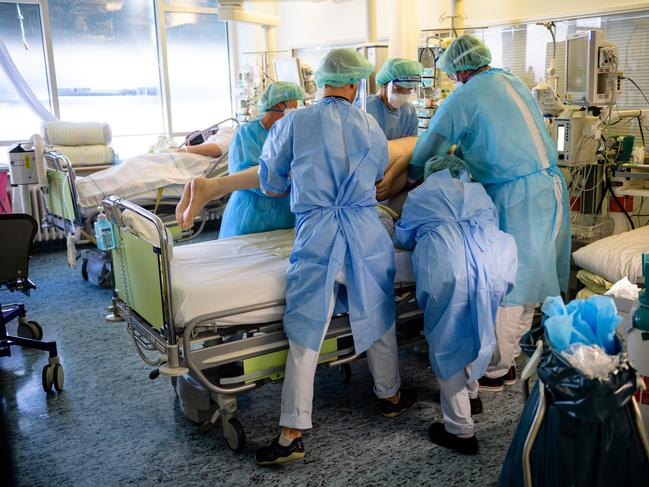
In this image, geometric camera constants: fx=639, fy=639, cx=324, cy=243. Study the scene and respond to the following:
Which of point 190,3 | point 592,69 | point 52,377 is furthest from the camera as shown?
point 190,3

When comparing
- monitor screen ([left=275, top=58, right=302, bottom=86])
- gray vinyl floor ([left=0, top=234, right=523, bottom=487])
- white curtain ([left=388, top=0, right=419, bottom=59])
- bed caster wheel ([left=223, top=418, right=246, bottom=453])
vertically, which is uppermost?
white curtain ([left=388, top=0, right=419, bottom=59])

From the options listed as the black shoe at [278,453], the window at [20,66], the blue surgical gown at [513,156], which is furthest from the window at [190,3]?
the black shoe at [278,453]

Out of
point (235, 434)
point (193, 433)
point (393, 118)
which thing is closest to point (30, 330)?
point (193, 433)

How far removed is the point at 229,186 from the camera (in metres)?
2.74

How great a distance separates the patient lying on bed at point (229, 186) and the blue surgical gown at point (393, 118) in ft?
0.97

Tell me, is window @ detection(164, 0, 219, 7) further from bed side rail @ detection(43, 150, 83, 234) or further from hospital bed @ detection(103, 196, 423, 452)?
hospital bed @ detection(103, 196, 423, 452)

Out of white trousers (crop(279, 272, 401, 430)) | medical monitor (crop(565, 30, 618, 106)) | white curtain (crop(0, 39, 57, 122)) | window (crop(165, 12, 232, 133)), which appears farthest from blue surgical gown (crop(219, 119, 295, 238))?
window (crop(165, 12, 232, 133))

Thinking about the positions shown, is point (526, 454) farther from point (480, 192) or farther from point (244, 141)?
point (244, 141)

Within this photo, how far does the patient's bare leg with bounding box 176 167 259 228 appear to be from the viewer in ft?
8.56

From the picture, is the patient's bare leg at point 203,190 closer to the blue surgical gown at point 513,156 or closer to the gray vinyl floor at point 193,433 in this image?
the blue surgical gown at point 513,156

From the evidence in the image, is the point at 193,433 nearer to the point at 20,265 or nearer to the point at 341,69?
the point at 20,265

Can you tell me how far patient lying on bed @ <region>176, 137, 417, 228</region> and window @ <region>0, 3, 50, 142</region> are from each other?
4105mm

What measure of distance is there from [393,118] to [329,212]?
121cm

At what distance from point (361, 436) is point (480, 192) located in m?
1.09
